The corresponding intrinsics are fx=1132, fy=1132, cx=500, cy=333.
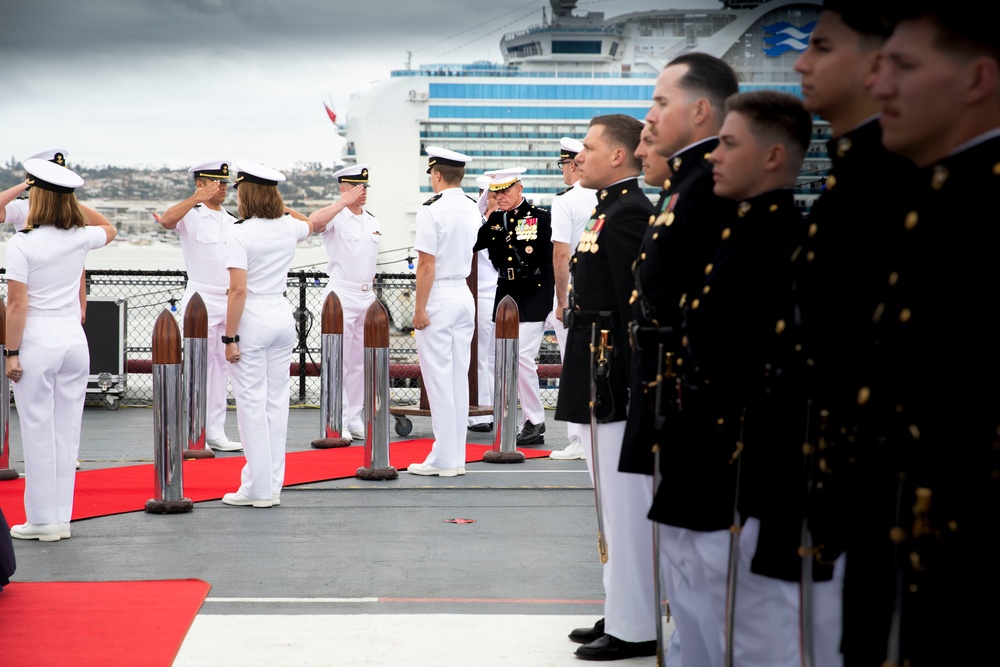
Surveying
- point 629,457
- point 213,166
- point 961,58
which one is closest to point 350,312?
point 213,166

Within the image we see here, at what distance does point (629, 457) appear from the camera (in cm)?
323

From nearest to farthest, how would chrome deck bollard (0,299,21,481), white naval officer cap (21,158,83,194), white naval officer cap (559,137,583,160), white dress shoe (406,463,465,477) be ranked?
white naval officer cap (21,158,83,194)
chrome deck bollard (0,299,21,481)
white dress shoe (406,463,465,477)
white naval officer cap (559,137,583,160)

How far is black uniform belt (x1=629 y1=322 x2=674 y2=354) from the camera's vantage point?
2.98m

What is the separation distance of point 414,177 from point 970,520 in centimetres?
5646

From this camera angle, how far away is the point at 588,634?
392 cm

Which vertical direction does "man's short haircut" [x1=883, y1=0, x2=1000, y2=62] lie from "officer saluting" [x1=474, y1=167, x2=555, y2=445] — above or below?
above

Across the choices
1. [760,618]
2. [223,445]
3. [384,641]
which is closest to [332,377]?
[223,445]

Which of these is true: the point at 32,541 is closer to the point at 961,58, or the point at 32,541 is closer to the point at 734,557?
the point at 734,557

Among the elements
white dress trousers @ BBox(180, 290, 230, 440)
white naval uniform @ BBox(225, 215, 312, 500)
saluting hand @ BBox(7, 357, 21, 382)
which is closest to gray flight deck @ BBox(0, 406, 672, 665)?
white naval uniform @ BBox(225, 215, 312, 500)

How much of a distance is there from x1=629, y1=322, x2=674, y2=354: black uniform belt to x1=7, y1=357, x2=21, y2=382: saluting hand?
329cm

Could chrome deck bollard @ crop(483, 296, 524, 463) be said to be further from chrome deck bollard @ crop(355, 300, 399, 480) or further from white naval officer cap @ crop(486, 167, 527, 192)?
chrome deck bollard @ crop(355, 300, 399, 480)

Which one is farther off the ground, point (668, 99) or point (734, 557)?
point (668, 99)

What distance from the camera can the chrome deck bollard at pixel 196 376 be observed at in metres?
7.47

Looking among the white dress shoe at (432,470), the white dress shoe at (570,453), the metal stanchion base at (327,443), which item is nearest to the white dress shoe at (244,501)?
the white dress shoe at (432,470)
